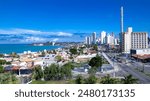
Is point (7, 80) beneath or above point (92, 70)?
above

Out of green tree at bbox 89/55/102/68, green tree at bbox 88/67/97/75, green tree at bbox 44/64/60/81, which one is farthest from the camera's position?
green tree at bbox 89/55/102/68

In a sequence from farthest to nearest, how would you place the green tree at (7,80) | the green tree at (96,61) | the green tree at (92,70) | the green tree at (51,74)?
the green tree at (96,61) → the green tree at (92,70) → the green tree at (51,74) → the green tree at (7,80)

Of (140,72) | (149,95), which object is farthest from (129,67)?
(149,95)

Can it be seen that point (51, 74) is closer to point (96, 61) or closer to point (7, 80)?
point (7, 80)

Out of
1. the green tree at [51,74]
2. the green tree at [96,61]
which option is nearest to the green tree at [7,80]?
the green tree at [51,74]

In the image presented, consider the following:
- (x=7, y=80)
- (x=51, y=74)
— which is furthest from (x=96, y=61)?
(x=7, y=80)

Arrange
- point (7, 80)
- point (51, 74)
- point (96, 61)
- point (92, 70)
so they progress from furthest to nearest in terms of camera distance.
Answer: point (96, 61) → point (92, 70) → point (51, 74) → point (7, 80)

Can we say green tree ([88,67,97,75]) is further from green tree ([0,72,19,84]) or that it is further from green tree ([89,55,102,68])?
green tree ([0,72,19,84])

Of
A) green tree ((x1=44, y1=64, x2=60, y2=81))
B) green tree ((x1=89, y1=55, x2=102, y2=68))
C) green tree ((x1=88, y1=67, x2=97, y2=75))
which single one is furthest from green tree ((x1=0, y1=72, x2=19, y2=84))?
green tree ((x1=89, y1=55, x2=102, y2=68))

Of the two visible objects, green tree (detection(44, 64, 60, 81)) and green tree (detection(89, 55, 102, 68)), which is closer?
green tree (detection(44, 64, 60, 81))

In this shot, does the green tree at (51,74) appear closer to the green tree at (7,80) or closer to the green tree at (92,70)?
the green tree at (7,80)

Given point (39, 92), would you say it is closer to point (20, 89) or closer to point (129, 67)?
point (20, 89)
